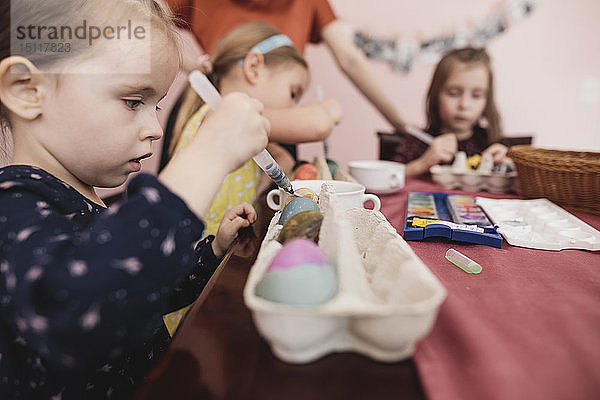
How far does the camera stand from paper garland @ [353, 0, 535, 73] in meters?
2.66

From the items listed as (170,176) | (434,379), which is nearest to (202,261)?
(170,176)

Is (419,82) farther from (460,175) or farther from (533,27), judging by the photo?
(460,175)

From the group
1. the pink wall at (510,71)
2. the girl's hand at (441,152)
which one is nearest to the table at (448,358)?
the girl's hand at (441,152)

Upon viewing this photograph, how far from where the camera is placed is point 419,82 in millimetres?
2744

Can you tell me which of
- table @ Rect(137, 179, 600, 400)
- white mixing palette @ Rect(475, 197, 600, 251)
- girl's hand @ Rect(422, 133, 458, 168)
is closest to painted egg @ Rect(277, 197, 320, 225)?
table @ Rect(137, 179, 600, 400)

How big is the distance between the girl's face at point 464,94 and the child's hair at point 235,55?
89 cm

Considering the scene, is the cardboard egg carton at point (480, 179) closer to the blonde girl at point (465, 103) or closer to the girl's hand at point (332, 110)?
the girl's hand at point (332, 110)

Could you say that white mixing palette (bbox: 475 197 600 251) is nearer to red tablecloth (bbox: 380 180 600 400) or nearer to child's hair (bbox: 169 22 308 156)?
red tablecloth (bbox: 380 180 600 400)

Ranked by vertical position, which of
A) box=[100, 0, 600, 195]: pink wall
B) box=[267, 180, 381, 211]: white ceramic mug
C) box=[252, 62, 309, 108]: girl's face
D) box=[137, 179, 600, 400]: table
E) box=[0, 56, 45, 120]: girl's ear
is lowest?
box=[137, 179, 600, 400]: table

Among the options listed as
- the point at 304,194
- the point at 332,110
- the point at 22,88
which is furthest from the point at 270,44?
the point at 22,88

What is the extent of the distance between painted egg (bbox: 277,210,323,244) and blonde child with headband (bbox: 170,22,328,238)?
544 millimetres

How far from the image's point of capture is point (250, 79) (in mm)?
1057

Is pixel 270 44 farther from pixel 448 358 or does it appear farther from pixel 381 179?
pixel 448 358

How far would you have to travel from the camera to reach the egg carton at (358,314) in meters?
0.31
